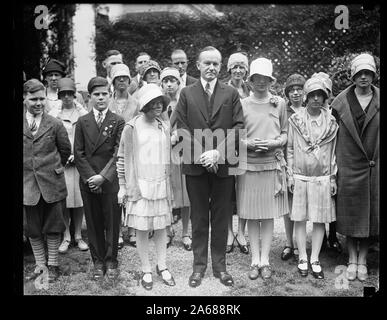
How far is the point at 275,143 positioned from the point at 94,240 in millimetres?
1795

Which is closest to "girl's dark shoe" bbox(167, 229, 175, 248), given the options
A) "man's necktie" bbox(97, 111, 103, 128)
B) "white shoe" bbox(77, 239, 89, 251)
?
"white shoe" bbox(77, 239, 89, 251)

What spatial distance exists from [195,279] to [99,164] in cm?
129

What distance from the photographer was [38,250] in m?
4.48

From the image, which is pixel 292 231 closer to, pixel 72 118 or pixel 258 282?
pixel 258 282

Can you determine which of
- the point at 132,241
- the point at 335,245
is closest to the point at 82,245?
the point at 132,241

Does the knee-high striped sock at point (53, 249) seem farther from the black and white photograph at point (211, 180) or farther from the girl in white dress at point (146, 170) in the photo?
the girl in white dress at point (146, 170)

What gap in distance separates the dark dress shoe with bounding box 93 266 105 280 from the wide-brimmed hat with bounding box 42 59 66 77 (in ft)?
6.96

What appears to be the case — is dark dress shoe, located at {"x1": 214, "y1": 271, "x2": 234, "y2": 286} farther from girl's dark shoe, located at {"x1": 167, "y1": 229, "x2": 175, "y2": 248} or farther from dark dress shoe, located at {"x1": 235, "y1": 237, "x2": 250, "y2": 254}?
girl's dark shoe, located at {"x1": 167, "y1": 229, "x2": 175, "y2": 248}

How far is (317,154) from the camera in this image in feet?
14.4

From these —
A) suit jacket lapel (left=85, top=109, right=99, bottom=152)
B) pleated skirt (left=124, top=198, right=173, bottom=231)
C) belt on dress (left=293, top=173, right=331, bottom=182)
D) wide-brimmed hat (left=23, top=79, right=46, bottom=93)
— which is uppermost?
wide-brimmed hat (left=23, top=79, right=46, bottom=93)

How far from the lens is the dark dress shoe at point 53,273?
4.44 meters

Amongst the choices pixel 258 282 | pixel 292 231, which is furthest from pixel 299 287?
pixel 292 231

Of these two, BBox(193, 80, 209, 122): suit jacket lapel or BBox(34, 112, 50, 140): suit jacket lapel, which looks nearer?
BBox(193, 80, 209, 122): suit jacket lapel

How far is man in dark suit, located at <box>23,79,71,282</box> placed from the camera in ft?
14.3
